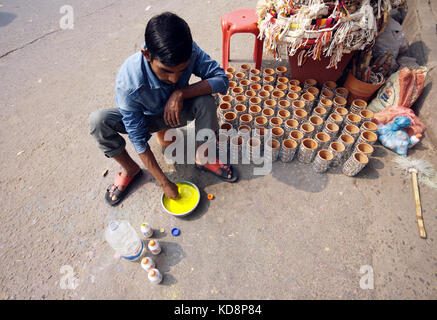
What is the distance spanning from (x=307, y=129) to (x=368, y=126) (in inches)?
24.9

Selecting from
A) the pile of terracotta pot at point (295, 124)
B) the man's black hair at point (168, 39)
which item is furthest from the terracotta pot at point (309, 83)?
the man's black hair at point (168, 39)

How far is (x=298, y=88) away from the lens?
288 centimetres

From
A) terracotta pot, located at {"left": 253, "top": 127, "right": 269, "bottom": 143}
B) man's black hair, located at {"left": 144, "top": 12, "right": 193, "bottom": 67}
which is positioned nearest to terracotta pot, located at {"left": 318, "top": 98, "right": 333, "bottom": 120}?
terracotta pot, located at {"left": 253, "top": 127, "right": 269, "bottom": 143}

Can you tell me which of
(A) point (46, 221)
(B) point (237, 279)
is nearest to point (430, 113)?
(B) point (237, 279)

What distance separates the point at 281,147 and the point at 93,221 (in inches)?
75.1

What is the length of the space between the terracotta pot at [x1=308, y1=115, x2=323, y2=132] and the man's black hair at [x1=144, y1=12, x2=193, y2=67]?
168cm

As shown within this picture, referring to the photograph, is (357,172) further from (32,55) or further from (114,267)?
(32,55)

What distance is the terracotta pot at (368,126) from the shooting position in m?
2.46

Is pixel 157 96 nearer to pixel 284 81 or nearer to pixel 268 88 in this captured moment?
pixel 268 88

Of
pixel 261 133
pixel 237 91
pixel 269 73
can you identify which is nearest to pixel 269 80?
pixel 269 73

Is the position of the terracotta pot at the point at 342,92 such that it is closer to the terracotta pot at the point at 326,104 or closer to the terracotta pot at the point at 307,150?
the terracotta pot at the point at 326,104

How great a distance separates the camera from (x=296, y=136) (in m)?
2.52

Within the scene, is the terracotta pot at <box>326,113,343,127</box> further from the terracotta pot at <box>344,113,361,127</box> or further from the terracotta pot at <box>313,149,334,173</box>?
the terracotta pot at <box>313,149,334,173</box>

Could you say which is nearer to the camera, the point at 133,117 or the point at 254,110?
the point at 133,117
